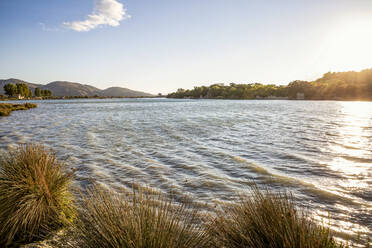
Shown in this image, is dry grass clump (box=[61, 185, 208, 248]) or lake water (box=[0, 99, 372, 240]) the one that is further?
lake water (box=[0, 99, 372, 240])

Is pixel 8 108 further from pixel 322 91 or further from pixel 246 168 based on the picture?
pixel 322 91

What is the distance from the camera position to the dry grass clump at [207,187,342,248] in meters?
2.09

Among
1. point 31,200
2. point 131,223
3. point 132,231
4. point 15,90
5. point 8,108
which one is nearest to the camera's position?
point 132,231

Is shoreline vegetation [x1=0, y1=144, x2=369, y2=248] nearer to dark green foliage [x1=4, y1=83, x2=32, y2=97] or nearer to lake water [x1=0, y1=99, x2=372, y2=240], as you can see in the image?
lake water [x1=0, y1=99, x2=372, y2=240]

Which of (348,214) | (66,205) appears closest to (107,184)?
(66,205)

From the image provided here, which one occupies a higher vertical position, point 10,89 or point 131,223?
point 10,89

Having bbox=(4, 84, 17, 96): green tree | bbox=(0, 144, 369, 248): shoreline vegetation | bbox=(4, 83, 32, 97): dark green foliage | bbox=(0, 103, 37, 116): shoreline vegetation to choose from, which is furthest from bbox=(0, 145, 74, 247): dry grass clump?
bbox=(4, 83, 32, 97): dark green foliage

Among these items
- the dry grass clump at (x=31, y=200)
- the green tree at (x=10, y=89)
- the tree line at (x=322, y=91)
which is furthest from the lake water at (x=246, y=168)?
the green tree at (x=10, y=89)

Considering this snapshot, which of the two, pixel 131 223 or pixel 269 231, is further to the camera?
pixel 131 223

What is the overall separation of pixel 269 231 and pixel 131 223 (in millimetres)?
1471

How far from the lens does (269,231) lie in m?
2.29

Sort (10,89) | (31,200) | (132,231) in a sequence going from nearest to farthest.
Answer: (132,231) < (31,200) < (10,89)

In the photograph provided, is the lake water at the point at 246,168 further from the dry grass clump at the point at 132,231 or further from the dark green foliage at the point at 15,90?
the dark green foliage at the point at 15,90

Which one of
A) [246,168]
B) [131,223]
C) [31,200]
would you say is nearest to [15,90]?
[246,168]
